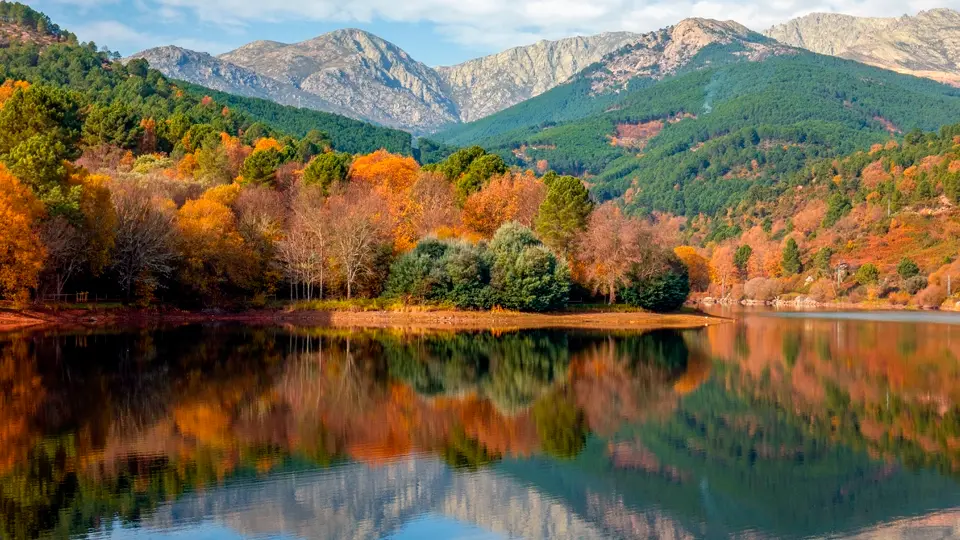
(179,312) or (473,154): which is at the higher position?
(473,154)

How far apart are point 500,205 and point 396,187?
69.6 feet

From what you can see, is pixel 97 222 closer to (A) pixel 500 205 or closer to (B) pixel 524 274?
(B) pixel 524 274

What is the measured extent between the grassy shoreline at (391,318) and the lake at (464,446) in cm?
2028

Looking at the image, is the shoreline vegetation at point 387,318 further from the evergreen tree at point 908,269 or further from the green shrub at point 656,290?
the evergreen tree at point 908,269

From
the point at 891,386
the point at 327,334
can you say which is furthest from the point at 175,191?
the point at 891,386

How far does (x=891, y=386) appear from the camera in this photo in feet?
131

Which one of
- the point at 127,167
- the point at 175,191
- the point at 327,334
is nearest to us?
the point at 327,334

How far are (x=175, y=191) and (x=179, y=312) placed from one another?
50.3 ft

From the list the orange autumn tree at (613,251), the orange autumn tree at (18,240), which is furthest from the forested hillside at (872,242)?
the orange autumn tree at (18,240)

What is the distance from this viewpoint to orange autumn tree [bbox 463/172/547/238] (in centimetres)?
8962

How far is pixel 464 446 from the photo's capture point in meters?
26.6

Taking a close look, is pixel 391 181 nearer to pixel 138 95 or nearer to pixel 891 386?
pixel 138 95

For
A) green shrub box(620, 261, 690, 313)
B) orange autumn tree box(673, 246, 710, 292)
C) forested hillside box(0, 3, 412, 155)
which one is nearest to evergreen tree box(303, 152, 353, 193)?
green shrub box(620, 261, 690, 313)

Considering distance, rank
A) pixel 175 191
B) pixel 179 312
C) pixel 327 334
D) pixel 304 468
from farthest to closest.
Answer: pixel 175 191 → pixel 179 312 → pixel 327 334 → pixel 304 468
